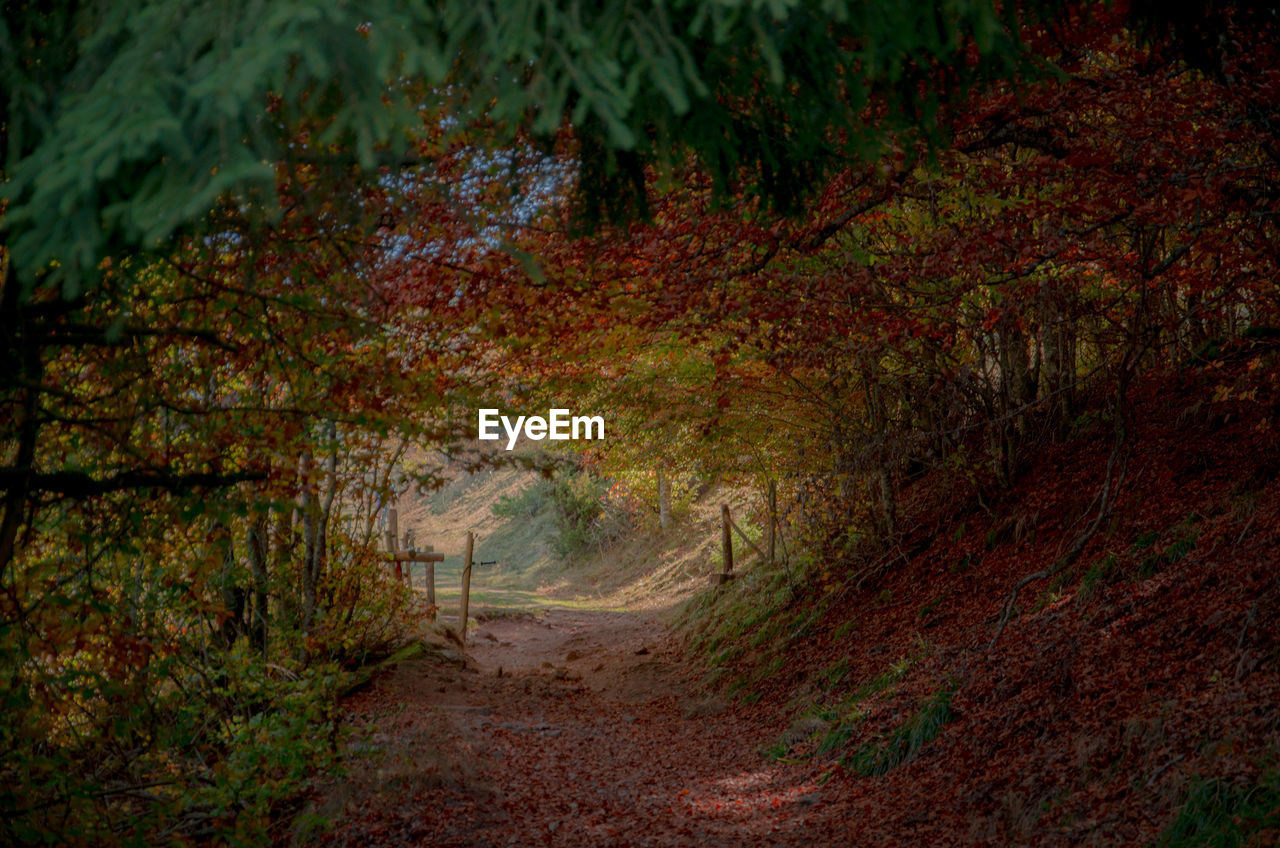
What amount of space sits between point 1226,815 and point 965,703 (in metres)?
2.77

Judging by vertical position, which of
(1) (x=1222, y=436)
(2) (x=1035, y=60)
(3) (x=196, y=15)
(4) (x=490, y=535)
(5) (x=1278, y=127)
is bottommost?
(4) (x=490, y=535)

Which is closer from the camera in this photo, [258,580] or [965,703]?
[965,703]

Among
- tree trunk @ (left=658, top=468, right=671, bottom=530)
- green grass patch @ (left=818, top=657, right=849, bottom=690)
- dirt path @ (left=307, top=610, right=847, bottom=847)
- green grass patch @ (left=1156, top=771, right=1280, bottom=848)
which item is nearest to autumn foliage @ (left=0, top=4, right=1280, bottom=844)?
dirt path @ (left=307, top=610, right=847, bottom=847)

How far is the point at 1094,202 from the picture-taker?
5676 mm

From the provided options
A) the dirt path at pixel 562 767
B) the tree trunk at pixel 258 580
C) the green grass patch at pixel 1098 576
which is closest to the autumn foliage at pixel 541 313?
the tree trunk at pixel 258 580

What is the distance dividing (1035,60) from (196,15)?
271cm

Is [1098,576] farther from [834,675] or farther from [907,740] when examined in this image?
[834,675]

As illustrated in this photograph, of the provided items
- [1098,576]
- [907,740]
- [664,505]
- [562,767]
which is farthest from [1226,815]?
[664,505]

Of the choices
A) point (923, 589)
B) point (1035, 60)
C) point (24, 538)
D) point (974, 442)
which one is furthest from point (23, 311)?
point (974, 442)

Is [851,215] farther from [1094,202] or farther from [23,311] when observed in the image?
[23,311]

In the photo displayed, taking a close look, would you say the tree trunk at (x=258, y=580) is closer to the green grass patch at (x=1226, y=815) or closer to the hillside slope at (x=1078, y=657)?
the hillside slope at (x=1078, y=657)

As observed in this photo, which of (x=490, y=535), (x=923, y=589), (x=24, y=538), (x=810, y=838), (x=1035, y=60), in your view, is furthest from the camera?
(x=490, y=535)

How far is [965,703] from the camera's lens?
6.57 meters

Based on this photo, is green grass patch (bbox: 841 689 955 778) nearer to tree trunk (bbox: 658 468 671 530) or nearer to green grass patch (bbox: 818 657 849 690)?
green grass patch (bbox: 818 657 849 690)
